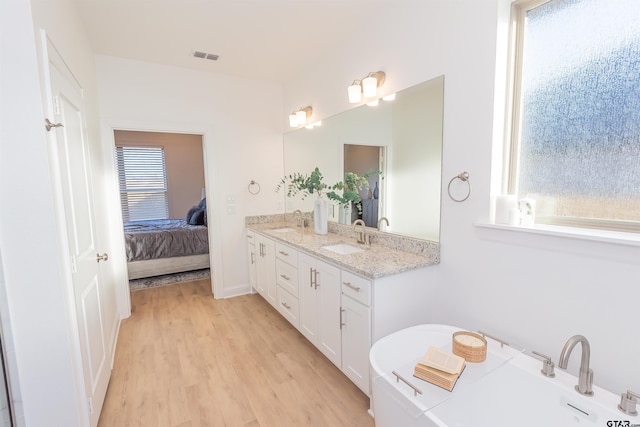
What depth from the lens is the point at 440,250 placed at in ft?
6.26

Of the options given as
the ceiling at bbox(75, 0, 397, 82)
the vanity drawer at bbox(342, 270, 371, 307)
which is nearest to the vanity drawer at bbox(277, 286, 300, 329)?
the vanity drawer at bbox(342, 270, 371, 307)

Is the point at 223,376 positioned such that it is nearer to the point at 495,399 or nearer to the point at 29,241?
the point at 29,241

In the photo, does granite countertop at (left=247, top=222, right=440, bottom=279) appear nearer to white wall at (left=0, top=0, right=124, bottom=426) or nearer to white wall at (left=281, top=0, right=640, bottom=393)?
white wall at (left=281, top=0, right=640, bottom=393)

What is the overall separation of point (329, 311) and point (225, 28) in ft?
7.96

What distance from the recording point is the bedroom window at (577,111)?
49.1 inches

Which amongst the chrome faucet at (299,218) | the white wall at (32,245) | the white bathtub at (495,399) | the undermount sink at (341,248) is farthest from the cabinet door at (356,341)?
the chrome faucet at (299,218)

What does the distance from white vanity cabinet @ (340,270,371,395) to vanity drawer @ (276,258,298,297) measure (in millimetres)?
722

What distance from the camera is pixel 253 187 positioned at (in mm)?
3727

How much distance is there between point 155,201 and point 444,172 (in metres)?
6.28

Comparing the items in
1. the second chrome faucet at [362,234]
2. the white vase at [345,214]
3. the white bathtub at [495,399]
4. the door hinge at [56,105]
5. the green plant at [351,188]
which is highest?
the door hinge at [56,105]

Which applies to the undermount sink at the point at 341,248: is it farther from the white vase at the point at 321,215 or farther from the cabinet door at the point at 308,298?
the white vase at the point at 321,215

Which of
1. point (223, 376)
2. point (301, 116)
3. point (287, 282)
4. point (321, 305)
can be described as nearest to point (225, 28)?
point (301, 116)

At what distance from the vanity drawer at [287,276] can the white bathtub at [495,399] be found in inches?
49.7

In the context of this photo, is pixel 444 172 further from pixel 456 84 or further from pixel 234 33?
pixel 234 33
